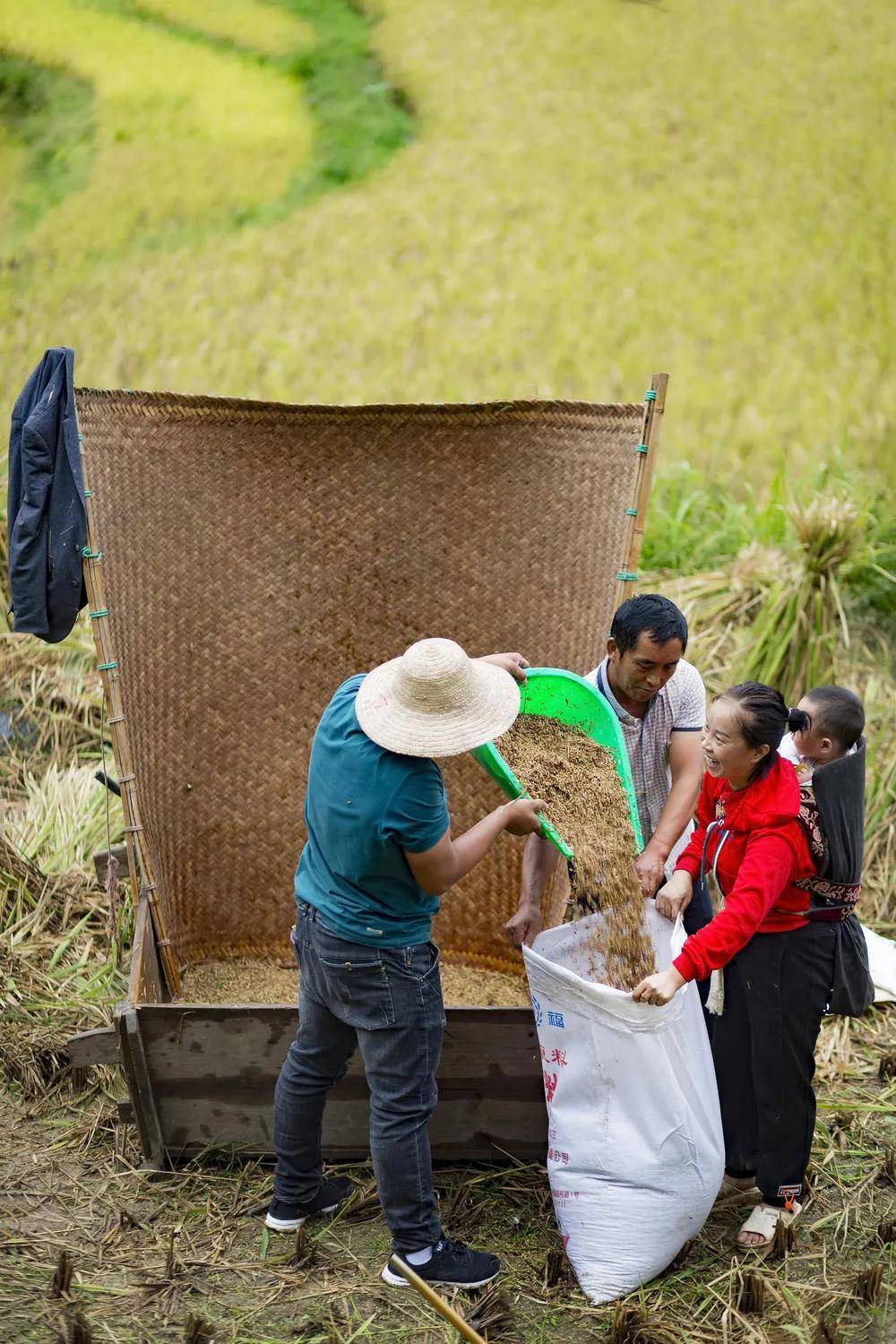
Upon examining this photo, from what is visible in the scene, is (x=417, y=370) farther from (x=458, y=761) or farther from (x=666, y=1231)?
(x=666, y=1231)

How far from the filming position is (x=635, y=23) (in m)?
8.91

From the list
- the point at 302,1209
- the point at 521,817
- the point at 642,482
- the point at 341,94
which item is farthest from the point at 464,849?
the point at 341,94

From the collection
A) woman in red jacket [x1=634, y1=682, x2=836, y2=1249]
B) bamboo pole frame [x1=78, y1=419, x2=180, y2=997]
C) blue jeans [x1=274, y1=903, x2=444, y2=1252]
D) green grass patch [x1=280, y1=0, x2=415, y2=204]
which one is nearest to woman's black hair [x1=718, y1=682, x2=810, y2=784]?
woman in red jacket [x1=634, y1=682, x2=836, y2=1249]

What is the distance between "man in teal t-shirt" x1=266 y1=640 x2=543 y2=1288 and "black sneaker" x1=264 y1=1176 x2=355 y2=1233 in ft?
0.13

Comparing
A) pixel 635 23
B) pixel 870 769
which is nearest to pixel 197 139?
pixel 635 23

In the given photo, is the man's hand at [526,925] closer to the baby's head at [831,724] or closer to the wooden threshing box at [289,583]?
the baby's head at [831,724]

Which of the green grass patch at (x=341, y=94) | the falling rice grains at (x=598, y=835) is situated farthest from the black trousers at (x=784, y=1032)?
the green grass patch at (x=341, y=94)

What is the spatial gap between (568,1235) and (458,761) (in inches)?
64.2

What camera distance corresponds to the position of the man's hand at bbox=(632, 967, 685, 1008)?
2.35 m

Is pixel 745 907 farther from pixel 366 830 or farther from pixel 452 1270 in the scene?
pixel 452 1270

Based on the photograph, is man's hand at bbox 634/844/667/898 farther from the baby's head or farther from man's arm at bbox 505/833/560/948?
the baby's head

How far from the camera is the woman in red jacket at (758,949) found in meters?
2.42

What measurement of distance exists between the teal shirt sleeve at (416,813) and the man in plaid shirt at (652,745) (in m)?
0.57

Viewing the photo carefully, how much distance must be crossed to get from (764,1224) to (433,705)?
4.77ft
